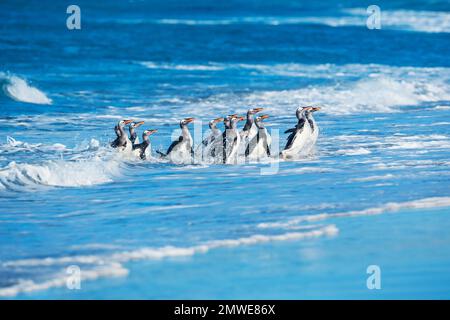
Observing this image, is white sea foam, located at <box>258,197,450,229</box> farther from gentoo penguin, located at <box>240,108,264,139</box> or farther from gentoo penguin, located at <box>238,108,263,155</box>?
gentoo penguin, located at <box>240,108,264,139</box>

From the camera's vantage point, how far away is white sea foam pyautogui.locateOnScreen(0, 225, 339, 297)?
7.73 metres

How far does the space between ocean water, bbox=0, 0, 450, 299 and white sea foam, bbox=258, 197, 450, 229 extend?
3 cm

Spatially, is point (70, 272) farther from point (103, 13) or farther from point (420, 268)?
point (103, 13)

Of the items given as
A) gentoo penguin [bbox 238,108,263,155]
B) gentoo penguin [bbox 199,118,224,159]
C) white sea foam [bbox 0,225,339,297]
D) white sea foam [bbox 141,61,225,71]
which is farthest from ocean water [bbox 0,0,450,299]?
white sea foam [bbox 141,61,225,71]

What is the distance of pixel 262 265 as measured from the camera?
8109 millimetres

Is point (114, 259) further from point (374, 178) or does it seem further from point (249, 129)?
point (249, 129)

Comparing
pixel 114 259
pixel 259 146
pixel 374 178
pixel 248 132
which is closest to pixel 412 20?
pixel 248 132

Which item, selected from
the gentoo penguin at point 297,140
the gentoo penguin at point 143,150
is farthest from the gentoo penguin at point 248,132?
the gentoo penguin at point 143,150

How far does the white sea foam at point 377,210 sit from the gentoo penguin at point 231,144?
3.60m

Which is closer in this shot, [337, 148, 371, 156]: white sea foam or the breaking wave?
the breaking wave

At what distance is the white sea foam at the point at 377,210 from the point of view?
9.46 metres

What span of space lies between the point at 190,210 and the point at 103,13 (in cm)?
5031

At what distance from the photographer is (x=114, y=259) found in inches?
326

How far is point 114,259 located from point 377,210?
2.95 m
